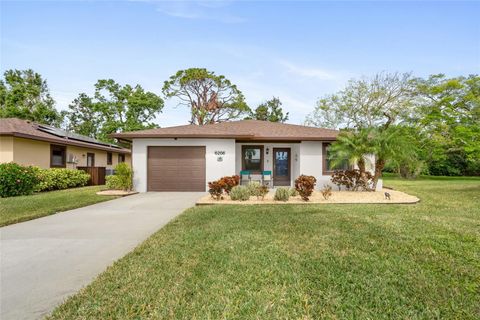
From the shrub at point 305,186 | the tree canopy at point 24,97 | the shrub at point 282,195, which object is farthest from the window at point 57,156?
the tree canopy at point 24,97

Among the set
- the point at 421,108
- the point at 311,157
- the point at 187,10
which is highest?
the point at 187,10

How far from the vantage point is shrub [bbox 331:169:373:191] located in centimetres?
1184

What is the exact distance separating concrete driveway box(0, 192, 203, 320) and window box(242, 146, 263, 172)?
740 centimetres

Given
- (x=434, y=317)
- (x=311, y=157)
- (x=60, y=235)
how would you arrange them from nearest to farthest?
1. (x=434, y=317)
2. (x=60, y=235)
3. (x=311, y=157)

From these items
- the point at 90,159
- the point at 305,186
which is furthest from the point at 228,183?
the point at 90,159

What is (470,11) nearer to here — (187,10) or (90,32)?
(187,10)

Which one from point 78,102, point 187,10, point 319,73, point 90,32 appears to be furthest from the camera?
point 78,102

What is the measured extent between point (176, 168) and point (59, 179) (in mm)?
6028

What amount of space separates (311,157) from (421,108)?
16.8m

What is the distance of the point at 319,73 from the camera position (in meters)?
17.6

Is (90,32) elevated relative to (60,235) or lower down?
elevated

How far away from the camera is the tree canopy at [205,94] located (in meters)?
30.7

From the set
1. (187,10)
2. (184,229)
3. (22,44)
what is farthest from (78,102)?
(184,229)

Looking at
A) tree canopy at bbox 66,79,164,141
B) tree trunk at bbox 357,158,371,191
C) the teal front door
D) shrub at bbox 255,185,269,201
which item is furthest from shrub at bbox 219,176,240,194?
tree canopy at bbox 66,79,164,141
